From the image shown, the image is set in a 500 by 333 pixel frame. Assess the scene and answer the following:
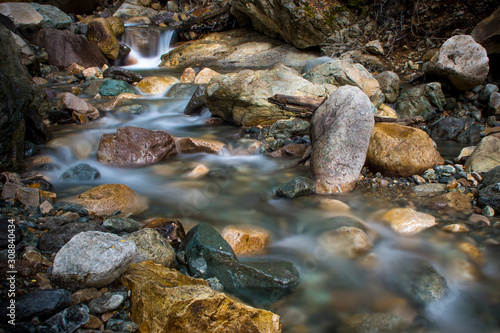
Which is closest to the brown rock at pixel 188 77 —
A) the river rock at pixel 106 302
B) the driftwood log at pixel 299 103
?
the driftwood log at pixel 299 103

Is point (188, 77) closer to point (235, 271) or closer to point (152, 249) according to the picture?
point (152, 249)

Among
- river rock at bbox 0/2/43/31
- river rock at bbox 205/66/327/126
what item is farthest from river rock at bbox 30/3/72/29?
river rock at bbox 205/66/327/126

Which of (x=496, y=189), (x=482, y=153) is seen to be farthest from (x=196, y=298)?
(x=482, y=153)

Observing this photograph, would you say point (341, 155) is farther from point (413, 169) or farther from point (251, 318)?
point (251, 318)

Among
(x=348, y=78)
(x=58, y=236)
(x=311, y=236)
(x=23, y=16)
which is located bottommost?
(x=311, y=236)

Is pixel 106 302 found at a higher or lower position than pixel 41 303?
lower

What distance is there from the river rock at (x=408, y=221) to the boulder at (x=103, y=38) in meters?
13.3

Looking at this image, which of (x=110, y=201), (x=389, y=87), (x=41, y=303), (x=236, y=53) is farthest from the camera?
(x=236, y=53)

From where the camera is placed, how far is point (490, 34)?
768cm

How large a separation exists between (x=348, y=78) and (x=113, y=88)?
6318mm

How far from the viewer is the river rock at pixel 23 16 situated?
12.1 metres

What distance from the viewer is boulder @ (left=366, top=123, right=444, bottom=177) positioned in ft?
15.0

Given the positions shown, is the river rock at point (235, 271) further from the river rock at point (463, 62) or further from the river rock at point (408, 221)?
the river rock at point (463, 62)

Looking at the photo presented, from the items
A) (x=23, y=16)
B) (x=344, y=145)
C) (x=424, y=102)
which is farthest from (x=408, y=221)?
(x=23, y=16)
